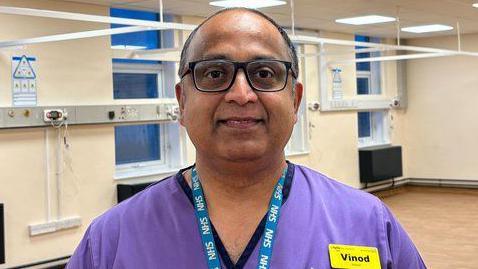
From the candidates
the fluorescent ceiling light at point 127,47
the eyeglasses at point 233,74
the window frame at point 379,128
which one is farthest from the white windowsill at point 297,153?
the eyeglasses at point 233,74

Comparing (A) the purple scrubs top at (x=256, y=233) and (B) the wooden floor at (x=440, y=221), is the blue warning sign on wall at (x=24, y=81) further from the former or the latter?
(A) the purple scrubs top at (x=256, y=233)

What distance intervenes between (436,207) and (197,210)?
7401 mm

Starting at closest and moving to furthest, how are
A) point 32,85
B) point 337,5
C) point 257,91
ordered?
point 257,91
point 32,85
point 337,5

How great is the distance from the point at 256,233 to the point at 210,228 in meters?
0.09

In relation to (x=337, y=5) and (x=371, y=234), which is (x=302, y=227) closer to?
(x=371, y=234)

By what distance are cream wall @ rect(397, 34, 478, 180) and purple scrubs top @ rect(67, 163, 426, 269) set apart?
339 inches

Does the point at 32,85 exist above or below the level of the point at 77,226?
above

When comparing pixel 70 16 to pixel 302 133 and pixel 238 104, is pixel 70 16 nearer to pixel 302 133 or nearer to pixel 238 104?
pixel 238 104

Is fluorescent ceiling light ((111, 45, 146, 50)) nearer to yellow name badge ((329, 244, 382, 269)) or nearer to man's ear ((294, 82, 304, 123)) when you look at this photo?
man's ear ((294, 82, 304, 123))

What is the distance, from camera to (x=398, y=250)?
45.5 inches

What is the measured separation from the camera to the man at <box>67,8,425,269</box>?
41.7 inches

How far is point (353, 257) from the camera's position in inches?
43.2

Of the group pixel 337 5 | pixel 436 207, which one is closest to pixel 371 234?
pixel 337 5

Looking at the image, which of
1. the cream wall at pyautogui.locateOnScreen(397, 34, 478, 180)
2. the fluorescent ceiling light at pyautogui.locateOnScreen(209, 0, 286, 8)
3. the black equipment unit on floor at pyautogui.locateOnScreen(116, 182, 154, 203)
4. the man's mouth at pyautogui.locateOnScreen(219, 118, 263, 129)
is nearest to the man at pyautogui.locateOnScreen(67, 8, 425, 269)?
the man's mouth at pyautogui.locateOnScreen(219, 118, 263, 129)
